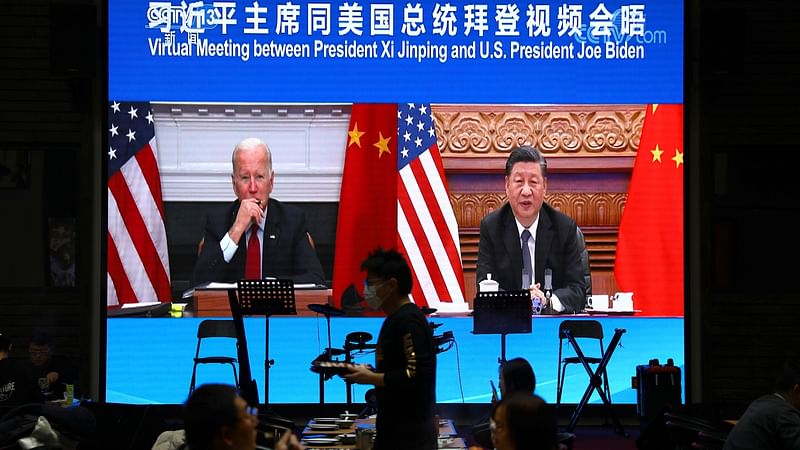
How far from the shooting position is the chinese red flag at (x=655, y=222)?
1055 cm

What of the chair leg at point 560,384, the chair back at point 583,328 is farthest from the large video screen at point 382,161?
the chair back at point 583,328

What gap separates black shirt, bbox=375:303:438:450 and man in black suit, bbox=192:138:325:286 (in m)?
5.64

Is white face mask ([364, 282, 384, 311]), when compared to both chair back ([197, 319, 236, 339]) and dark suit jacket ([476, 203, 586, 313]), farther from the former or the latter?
dark suit jacket ([476, 203, 586, 313])

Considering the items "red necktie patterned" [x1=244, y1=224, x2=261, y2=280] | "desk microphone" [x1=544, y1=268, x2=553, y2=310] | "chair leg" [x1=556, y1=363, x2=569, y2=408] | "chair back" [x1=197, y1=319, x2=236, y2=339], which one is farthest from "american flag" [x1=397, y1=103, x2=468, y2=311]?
"chair back" [x1=197, y1=319, x2=236, y2=339]

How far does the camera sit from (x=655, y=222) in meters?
10.6

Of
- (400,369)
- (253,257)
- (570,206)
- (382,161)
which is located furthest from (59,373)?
(400,369)

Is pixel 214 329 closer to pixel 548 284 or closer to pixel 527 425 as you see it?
pixel 548 284

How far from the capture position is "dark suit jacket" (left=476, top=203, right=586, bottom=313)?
1051 centimetres

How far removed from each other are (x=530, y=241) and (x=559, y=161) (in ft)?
2.82

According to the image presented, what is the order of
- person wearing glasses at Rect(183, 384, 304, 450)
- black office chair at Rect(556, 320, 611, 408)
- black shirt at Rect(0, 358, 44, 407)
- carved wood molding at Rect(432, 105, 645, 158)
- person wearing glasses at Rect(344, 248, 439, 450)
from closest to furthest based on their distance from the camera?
person wearing glasses at Rect(183, 384, 304, 450) < person wearing glasses at Rect(344, 248, 439, 450) < black shirt at Rect(0, 358, 44, 407) < black office chair at Rect(556, 320, 611, 408) < carved wood molding at Rect(432, 105, 645, 158)

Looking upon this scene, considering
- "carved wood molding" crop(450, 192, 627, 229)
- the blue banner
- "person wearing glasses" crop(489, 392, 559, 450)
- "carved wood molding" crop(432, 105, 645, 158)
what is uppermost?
the blue banner

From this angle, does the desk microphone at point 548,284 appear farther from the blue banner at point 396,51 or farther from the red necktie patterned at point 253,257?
the red necktie patterned at point 253,257

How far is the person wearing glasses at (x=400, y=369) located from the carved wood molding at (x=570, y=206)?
18.2 feet
